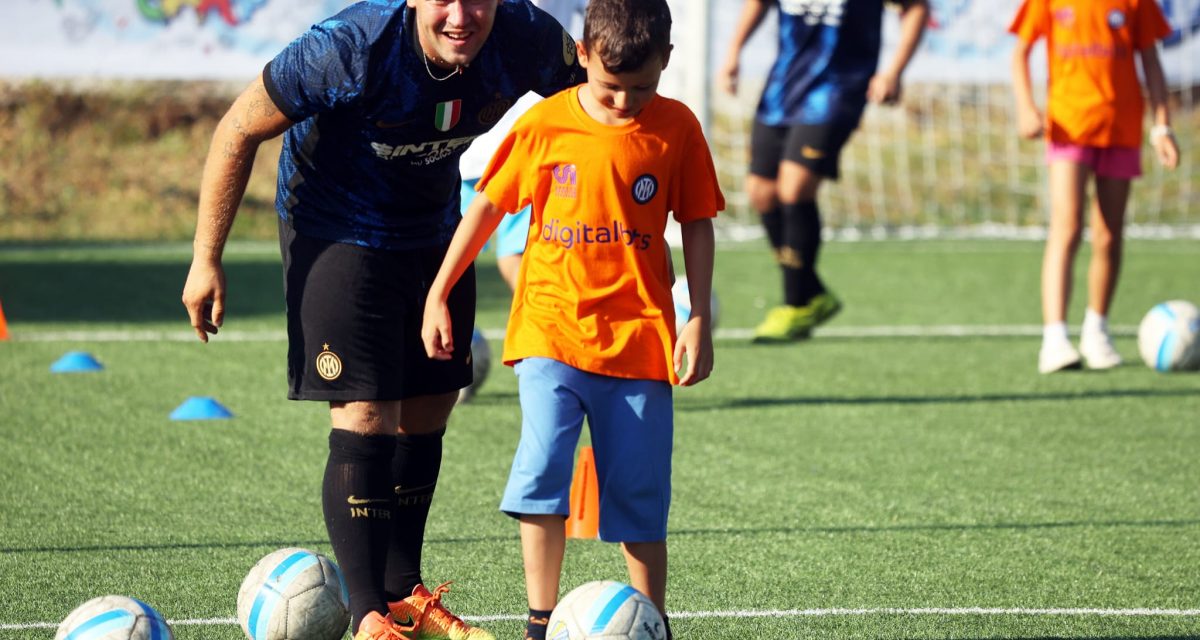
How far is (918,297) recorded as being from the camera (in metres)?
10.9

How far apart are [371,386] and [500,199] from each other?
571mm

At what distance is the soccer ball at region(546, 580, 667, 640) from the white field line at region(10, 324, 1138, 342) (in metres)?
5.58

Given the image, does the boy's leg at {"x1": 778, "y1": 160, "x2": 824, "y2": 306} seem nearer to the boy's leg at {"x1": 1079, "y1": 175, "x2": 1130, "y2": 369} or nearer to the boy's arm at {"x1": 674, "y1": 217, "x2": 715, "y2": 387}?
the boy's leg at {"x1": 1079, "y1": 175, "x2": 1130, "y2": 369}

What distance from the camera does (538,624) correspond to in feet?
12.0

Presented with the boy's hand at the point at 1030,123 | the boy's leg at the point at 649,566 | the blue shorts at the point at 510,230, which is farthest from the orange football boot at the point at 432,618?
the boy's hand at the point at 1030,123

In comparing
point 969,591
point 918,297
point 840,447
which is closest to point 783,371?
point 840,447

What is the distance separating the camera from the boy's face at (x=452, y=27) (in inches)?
143

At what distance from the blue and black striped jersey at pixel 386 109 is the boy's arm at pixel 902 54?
4.59 m

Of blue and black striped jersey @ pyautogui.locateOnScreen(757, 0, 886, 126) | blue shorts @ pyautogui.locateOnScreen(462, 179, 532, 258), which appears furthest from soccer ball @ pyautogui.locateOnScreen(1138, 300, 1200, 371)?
blue shorts @ pyautogui.locateOnScreen(462, 179, 532, 258)

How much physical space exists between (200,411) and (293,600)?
3105mm

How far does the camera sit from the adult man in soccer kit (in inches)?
146

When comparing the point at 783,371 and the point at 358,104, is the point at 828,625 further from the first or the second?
the point at 783,371

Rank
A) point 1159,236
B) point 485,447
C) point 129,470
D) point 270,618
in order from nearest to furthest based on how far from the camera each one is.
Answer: point 270,618 → point 129,470 → point 485,447 → point 1159,236

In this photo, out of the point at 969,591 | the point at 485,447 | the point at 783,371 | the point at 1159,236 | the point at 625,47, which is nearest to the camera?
the point at 625,47
